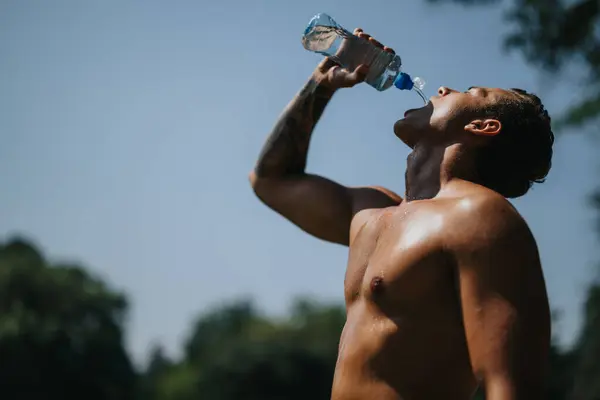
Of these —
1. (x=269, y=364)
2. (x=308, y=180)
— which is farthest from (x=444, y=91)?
(x=269, y=364)

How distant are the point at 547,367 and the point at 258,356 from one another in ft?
148

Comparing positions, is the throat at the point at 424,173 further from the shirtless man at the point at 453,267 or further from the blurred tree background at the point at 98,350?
the blurred tree background at the point at 98,350

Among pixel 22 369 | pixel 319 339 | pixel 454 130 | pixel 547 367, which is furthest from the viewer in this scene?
pixel 319 339

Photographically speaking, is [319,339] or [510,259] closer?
[510,259]

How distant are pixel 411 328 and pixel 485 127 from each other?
790mm

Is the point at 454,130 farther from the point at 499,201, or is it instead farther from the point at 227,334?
the point at 227,334

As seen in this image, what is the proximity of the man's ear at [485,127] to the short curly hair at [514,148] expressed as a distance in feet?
0.07

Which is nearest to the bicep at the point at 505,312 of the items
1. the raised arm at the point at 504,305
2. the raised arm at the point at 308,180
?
the raised arm at the point at 504,305

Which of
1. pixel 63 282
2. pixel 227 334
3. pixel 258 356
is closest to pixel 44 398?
pixel 63 282

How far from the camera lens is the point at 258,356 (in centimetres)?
4728

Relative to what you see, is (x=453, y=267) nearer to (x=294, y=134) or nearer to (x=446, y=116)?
(x=446, y=116)

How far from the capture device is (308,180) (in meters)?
4.32

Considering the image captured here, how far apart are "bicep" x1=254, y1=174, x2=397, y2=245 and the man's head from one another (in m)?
0.55

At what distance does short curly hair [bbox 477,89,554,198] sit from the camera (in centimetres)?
349
